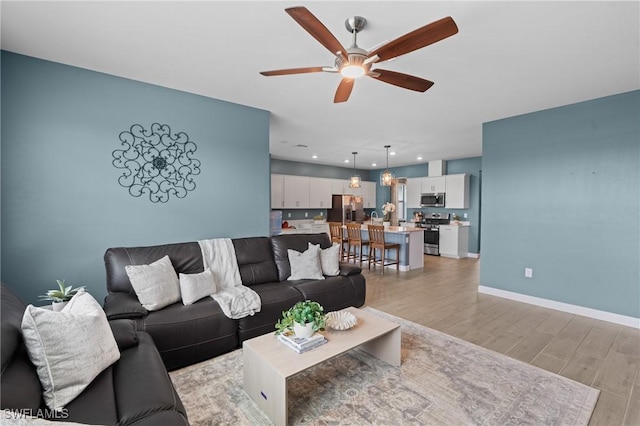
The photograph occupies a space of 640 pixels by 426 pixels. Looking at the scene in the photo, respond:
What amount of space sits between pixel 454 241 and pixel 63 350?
→ 766 cm

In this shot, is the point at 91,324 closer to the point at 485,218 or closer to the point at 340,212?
the point at 485,218

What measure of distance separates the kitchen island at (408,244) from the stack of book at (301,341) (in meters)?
4.05

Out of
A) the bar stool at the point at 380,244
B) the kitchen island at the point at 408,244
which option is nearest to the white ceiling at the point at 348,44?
the bar stool at the point at 380,244

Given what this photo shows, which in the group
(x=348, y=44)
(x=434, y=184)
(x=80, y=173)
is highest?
(x=348, y=44)

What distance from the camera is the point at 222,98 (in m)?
3.55

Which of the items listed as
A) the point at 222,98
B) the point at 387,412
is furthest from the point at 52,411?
the point at 222,98

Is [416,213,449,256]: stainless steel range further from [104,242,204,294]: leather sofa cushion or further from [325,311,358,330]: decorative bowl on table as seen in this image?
[104,242,204,294]: leather sofa cushion

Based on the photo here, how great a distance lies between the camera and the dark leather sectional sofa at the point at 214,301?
7.49 feet

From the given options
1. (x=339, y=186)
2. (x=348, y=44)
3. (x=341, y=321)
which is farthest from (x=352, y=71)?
(x=339, y=186)

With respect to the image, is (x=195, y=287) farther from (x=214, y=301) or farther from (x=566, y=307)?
(x=566, y=307)

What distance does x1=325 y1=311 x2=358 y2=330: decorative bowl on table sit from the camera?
→ 87.7 inches

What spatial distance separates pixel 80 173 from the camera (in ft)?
9.22

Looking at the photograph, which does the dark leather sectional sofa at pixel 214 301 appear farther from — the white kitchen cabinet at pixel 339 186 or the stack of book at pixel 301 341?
the white kitchen cabinet at pixel 339 186

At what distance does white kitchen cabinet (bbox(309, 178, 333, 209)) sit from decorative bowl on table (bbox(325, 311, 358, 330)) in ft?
18.7
